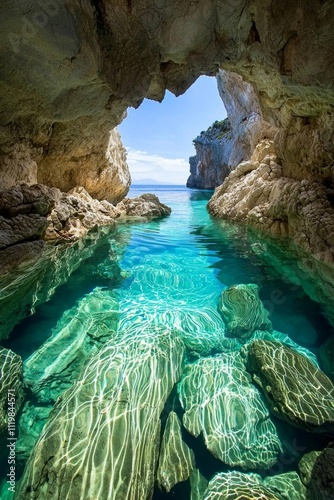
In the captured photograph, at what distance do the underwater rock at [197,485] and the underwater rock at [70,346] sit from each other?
176 centimetres

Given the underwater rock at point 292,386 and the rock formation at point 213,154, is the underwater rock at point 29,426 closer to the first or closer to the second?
the underwater rock at point 292,386

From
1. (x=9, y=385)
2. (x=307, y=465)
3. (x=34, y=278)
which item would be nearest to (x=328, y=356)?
(x=307, y=465)

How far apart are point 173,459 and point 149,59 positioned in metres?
7.03

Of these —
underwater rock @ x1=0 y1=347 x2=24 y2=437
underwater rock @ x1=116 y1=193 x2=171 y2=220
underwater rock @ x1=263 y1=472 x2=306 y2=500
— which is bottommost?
underwater rock @ x1=263 y1=472 x2=306 y2=500

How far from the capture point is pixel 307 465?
93.7 inches

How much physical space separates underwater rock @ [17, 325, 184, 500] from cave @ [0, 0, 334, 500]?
1cm

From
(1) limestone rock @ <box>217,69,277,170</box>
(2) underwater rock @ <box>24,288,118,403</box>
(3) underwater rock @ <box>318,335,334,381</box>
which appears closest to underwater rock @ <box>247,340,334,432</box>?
(3) underwater rock @ <box>318,335,334,381</box>

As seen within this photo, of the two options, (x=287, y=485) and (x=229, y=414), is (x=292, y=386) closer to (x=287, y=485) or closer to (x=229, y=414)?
(x=229, y=414)

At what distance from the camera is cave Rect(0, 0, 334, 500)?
2354mm

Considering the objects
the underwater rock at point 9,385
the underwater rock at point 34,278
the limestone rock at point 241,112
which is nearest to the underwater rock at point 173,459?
the underwater rock at point 9,385

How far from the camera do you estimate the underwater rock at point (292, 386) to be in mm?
2709

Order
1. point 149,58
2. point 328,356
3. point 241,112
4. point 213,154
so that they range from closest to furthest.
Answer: point 328,356 < point 149,58 < point 241,112 < point 213,154

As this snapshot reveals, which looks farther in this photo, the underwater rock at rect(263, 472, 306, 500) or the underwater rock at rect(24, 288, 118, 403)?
the underwater rock at rect(24, 288, 118, 403)

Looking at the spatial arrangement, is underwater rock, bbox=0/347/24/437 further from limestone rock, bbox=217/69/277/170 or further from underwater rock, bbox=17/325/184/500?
limestone rock, bbox=217/69/277/170
